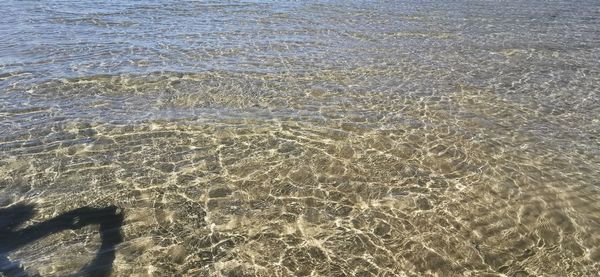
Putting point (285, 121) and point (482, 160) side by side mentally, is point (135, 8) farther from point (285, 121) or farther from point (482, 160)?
point (482, 160)

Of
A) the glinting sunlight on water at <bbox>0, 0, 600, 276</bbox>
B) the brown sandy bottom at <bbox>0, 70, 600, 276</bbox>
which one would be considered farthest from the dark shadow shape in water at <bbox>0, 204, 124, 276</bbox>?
the brown sandy bottom at <bbox>0, 70, 600, 276</bbox>

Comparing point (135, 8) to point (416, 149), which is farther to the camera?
point (135, 8)

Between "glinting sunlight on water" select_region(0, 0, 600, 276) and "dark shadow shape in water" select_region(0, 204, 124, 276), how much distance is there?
0.03 meters

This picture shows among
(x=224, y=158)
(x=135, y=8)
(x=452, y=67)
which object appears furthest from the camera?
(x=135, y=8)

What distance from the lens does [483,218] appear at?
23.2 feet

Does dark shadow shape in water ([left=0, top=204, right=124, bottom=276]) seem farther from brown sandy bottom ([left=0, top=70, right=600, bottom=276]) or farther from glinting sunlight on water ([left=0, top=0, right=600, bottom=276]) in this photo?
brown sandy bottom ([left=0, top=70, right=600, bottom=276])

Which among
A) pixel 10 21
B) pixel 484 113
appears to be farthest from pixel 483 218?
pixel 10 21

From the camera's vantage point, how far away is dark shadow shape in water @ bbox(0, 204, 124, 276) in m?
5.87

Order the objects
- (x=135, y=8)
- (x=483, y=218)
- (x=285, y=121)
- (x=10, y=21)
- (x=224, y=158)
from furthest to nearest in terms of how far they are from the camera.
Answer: (x=135, y=8) < (x=10, y=21) < (x=285, y=121) < (x=224, y=158) < (x=483, y=218)

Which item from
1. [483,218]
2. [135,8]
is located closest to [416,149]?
[483,218]

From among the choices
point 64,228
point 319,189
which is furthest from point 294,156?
point 64,228

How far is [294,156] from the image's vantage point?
8.86m

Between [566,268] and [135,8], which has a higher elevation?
[135,8]

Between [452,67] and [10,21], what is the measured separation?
19.5 metres
